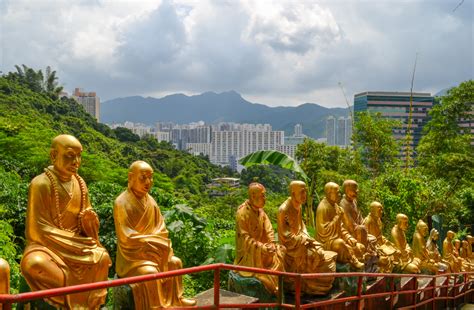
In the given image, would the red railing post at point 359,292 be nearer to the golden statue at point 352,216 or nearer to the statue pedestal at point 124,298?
the golden statue at point 352,216

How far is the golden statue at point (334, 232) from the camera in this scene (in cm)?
769

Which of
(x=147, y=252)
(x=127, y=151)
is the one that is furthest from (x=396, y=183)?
(x=127, y=151)

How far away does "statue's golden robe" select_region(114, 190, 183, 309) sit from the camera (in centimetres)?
483

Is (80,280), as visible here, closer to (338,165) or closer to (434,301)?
(434,301)

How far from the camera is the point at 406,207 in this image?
16.4 m

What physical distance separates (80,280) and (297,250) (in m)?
3.25

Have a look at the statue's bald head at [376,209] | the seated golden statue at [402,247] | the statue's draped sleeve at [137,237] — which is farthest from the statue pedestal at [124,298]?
the seated golden statue at [402,247]

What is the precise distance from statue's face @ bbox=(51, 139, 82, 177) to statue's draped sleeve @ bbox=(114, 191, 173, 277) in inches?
25.6

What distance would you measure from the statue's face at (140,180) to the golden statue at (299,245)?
233cm

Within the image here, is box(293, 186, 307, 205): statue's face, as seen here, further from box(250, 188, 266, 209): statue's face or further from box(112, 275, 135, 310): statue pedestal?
box(112, 275, 135, 310): statue pedestal

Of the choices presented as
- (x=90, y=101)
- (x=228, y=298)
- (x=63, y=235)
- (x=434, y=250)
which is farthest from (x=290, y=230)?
(x=90, y=101)

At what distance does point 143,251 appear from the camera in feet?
16.5

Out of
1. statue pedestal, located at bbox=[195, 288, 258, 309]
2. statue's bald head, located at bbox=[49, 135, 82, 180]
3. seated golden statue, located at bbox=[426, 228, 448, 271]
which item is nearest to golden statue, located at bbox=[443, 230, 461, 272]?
seated golden statue, located at bbox=[426, 228, 448, 271]

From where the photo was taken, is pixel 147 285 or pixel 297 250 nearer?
pixel 147 285
